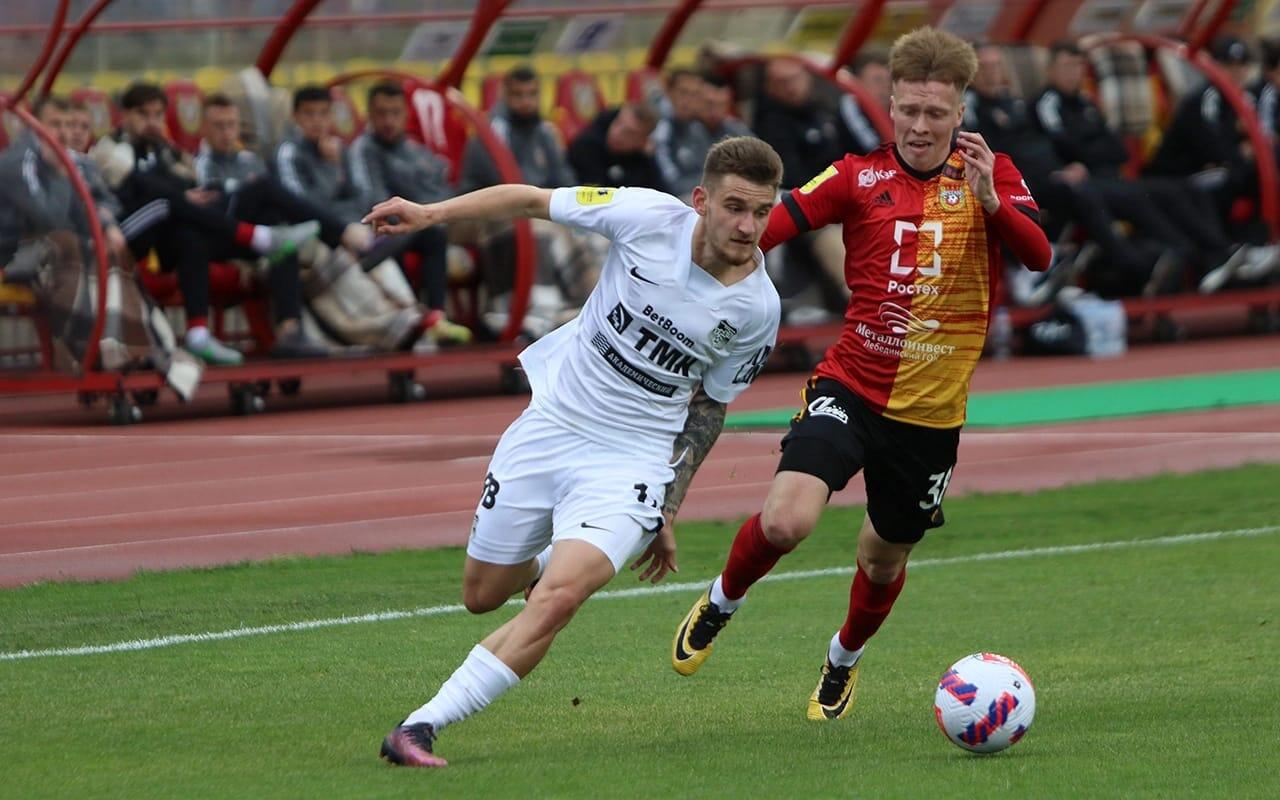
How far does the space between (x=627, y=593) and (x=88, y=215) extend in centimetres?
589

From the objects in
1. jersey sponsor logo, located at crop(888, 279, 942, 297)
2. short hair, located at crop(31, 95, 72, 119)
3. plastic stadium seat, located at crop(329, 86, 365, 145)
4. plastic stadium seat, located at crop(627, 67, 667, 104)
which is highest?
jersey sponsor logo, located at crop(888, 279, 942, 297)

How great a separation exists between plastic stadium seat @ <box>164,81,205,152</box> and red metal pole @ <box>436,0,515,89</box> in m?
1.82

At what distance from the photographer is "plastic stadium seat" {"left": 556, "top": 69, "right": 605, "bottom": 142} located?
58.3 feet

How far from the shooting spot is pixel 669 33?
1736cm

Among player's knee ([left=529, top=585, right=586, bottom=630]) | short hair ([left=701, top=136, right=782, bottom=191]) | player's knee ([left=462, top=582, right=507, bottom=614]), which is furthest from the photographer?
player's knee ([left=462, top=582, right=507, bottom=614])

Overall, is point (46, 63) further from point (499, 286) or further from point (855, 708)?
point (855, 708)

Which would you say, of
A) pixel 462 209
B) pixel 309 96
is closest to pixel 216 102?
pixel 309 96

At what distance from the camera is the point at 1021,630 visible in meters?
8.16

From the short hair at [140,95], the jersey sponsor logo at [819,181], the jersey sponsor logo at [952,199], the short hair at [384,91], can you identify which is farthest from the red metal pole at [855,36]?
the jersey sponsor logo at [952,199]

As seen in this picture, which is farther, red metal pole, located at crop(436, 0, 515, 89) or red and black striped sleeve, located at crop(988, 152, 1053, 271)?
red metal pole, located at crop(436, 0, 515, 89)

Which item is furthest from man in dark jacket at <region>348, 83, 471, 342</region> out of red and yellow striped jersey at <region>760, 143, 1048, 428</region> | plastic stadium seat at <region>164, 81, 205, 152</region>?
red and yellow striped jersey at <region>760, 143, 1048, 428</region>

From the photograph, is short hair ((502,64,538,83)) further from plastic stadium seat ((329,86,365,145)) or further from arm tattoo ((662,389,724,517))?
arm tattoo ((662,389,724,517))

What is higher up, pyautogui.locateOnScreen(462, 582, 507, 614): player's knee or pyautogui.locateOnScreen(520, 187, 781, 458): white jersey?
pyautogui.locateOnScreen(520, 187, 781, 458): white jersey

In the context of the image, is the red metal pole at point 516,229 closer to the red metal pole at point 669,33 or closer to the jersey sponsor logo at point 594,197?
the red metal pole at point 669,33
